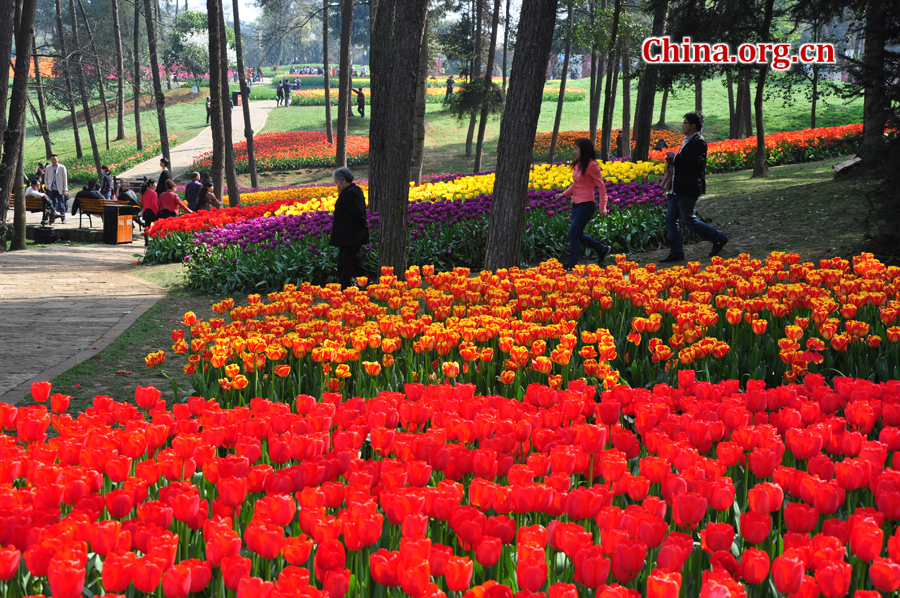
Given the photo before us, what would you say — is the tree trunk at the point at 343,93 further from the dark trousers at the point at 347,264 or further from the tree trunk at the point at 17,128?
the dark trousers at the point at 347,264

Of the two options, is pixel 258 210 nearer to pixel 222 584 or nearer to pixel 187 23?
pixel 222 584

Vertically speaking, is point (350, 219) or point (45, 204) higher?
point (350, 219)

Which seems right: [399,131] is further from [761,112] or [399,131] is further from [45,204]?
[45,204]

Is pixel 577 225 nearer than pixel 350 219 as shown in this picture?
No

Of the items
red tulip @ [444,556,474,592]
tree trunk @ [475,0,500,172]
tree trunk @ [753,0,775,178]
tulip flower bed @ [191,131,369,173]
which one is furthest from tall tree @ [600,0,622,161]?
tulip flower bed @ [191,131,369,173]

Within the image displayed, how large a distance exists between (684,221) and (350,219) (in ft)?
13.5

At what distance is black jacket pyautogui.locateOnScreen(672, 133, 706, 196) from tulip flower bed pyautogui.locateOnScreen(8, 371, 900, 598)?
6.64 metres

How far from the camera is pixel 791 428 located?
2.51 metres

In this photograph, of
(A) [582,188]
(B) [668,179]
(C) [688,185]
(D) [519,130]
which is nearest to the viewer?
(D) [519,130]

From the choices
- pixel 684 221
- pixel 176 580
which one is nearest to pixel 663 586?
pixel 176 580

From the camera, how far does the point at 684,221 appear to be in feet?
31.3

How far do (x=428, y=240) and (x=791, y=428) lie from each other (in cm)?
905

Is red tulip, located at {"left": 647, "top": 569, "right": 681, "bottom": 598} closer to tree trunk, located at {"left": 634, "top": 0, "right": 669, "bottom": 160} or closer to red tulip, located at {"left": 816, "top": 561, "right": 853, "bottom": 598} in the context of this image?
red tulip, located at {"left": 816, "top": 561, "right": 853, "bottom": 598}

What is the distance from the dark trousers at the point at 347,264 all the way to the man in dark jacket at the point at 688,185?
3905mm
